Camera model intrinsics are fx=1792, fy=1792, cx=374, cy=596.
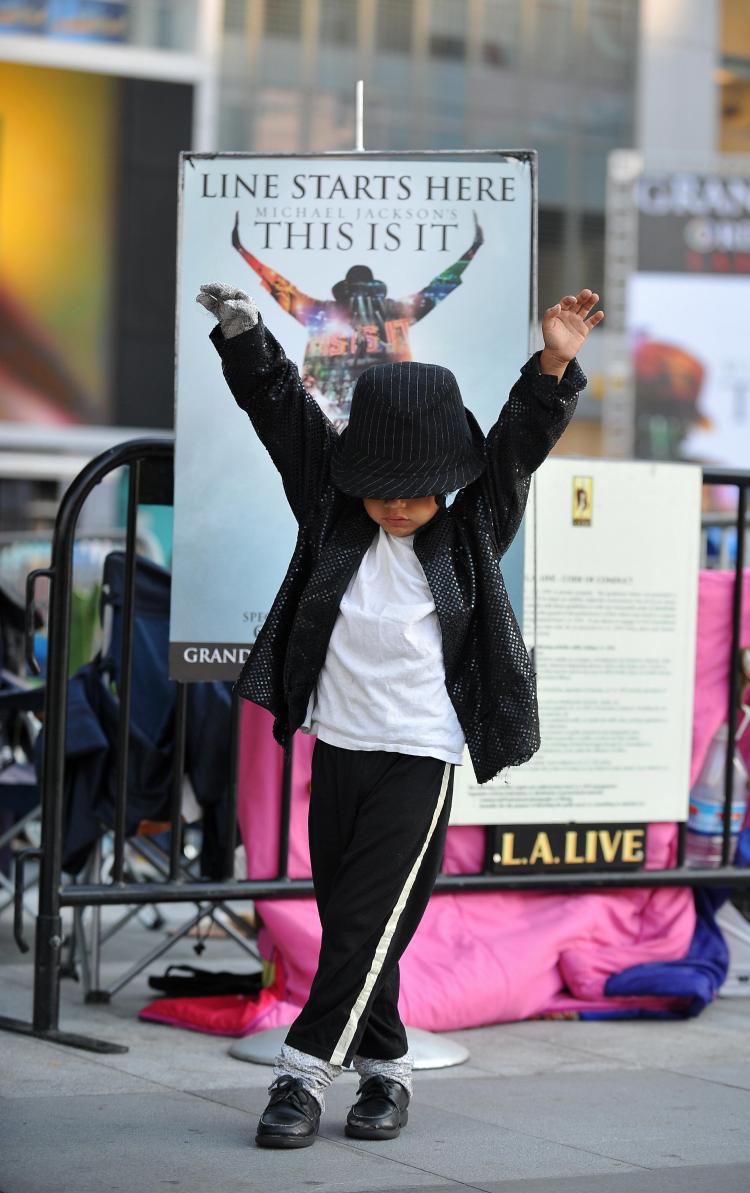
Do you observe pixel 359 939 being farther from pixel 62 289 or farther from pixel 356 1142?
pixel 62 289

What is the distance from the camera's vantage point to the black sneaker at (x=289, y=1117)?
3678mm

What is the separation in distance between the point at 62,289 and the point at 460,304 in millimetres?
16293

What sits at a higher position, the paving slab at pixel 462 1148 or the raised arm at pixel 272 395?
the raised arm at pixel 272 395

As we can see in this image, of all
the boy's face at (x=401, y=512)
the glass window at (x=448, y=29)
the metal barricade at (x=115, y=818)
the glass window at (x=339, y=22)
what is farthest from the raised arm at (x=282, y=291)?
the glass window at (x=448, y=29)

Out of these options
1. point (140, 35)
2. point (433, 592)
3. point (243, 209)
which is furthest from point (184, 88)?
point (433, 592)

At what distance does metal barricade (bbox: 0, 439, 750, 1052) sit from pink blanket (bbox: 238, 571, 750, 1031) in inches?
3.6

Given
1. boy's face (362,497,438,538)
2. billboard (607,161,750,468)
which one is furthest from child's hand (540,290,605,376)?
billboard (607,161,750,468)

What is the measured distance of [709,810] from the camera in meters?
5.65

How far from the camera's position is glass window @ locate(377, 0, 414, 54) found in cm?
2609

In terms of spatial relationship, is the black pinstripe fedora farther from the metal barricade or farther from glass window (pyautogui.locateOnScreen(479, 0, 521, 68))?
glass window (pyautogui.locateOnScreen(479, 0, 521, 68))

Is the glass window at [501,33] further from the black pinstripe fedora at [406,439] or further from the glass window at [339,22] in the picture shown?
the black pinstripe fedora at [406,439]

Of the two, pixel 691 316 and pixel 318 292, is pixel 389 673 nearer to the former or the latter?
pixel 318 292

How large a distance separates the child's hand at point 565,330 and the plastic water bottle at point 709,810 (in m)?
2.19

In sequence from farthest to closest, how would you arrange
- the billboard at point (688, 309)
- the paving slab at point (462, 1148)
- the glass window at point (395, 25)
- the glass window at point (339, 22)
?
the glass window at point (395, 25)
the glass window at point (339, 22)
the billboard at point (688, 309)
the paving slab at point (462, 1148)
